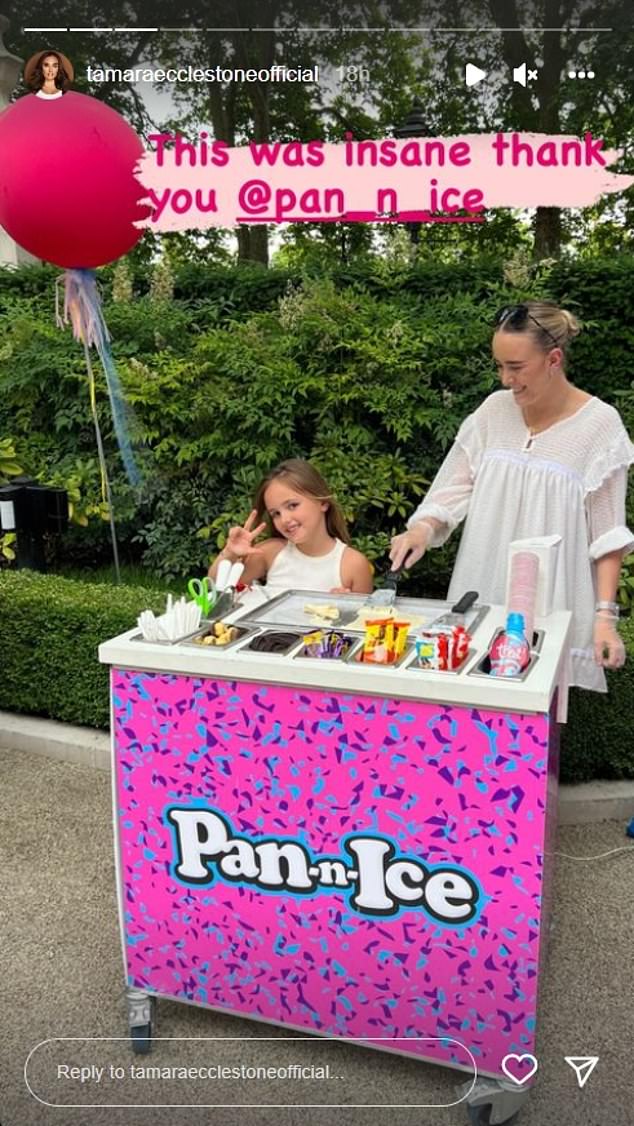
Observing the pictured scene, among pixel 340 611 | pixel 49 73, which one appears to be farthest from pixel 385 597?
pixel 49 73

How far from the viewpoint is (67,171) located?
3332 millimetres

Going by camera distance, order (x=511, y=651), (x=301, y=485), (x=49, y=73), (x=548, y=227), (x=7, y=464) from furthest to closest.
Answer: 1. (x=548, y=227)
2. (x=7, y=464)
3. (x=49, y=73)
4. (x=301, y=485)
5. (x=511, y=651)

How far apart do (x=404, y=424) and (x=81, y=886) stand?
2.90 meters

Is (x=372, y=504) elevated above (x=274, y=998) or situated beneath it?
elevated above

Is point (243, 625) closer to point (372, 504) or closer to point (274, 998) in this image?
point (274, 998)

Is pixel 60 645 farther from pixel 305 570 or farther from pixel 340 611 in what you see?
pixel 340 611

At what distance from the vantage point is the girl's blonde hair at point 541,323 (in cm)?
220

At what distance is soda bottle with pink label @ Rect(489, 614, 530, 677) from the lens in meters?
1.70

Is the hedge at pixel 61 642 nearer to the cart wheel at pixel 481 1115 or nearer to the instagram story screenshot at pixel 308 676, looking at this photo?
the instagram story screenshot at pixel 308 676

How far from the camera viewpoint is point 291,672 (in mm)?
1753

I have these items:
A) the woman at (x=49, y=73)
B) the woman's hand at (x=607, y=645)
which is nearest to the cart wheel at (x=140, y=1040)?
the woman's hand at (x=607, y=645)

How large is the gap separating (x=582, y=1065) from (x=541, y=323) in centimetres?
166

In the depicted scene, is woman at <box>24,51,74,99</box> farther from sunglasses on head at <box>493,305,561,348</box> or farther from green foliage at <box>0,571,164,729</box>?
sunglasses on head at <box>493,305,561,348</box>

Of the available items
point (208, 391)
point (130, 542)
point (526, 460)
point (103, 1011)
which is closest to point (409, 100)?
point (208, 391)
